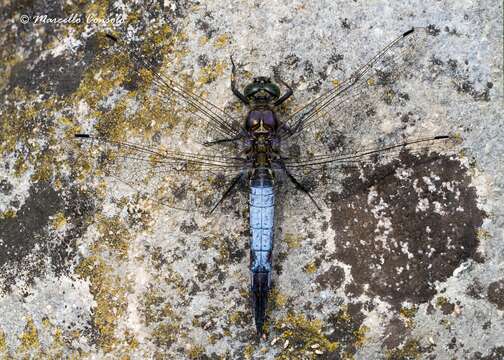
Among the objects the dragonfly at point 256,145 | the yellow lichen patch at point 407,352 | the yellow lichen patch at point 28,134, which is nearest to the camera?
the yellow lichen patch at point 407,352

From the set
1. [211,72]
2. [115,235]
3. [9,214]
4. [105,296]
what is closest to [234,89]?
[211,72]

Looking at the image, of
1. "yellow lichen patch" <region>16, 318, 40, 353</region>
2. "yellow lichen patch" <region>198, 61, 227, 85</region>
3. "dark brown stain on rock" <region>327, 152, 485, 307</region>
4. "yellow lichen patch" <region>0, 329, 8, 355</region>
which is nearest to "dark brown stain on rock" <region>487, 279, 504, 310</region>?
"dark brown stain on rock" <region>327, 152, 485, 307</region>

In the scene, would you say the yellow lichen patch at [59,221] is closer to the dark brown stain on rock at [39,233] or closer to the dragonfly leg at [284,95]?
the dark brown stain on rock at [39,233]

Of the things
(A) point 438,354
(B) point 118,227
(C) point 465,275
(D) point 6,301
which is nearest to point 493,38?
(C) point 465,275

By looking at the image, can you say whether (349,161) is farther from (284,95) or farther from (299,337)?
(299,337)

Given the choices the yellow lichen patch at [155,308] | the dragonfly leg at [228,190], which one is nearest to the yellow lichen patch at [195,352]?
the yellow lichen patch at [155,308]

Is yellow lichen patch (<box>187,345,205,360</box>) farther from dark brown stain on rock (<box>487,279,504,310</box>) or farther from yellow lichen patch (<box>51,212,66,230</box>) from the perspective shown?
dark brown stain on rock (<box>487,279,504,310</box>)

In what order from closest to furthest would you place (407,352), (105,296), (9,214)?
(407,352), (105,296), (9,214)
